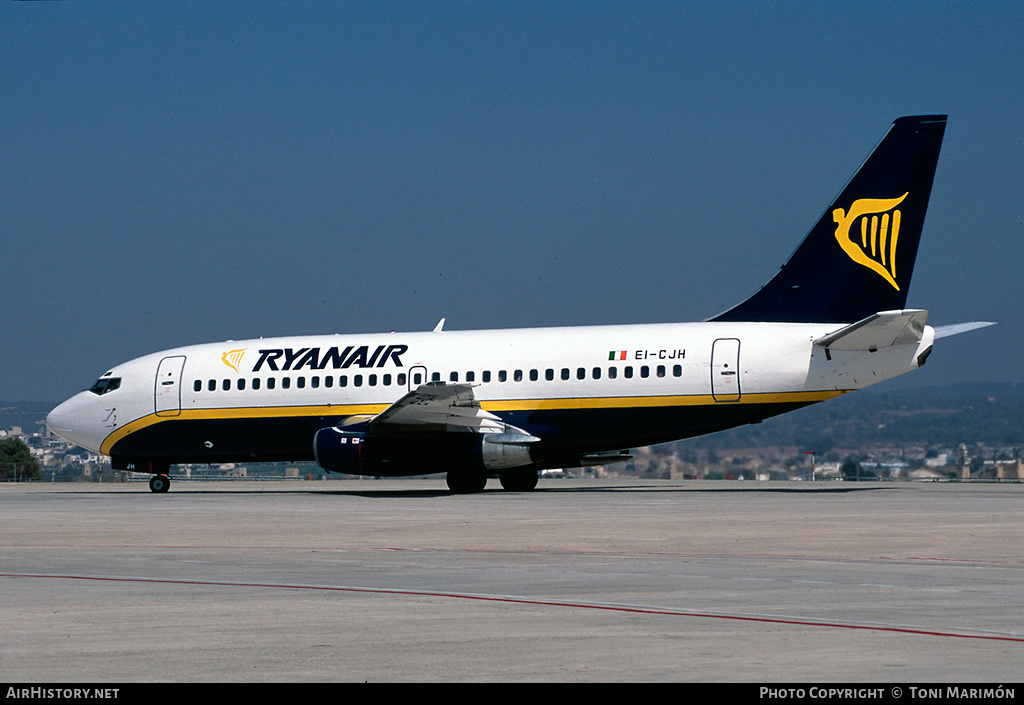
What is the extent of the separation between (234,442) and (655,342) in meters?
12.9

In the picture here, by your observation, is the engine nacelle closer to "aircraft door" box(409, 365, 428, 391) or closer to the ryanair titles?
"aircraft door" box(409, 365, 428, 391)

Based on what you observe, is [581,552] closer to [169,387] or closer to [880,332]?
[880,332]

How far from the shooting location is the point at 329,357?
124 ft

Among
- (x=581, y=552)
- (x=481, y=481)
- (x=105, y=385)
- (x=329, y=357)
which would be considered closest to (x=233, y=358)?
(x=329, y=357)

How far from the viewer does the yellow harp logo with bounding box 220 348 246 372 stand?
38.8 metres

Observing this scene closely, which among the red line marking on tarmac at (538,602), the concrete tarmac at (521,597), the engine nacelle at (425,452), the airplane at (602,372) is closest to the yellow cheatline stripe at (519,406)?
the airplane at (602,372)

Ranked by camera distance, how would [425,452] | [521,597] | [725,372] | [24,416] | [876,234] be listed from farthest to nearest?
1. [24,416]
2. [425,452]
3. [876,234]
4. [725,372]
5. [521,597]

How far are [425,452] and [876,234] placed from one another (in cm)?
1291

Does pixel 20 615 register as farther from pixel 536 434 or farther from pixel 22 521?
pixel 536 434

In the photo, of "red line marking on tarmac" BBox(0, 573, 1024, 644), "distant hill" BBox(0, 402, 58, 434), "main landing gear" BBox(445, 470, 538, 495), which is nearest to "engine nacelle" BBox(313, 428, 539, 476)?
"main landing gear" BBox(445, 470, 538, 495)

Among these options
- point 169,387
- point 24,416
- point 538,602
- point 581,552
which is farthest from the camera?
point 24,416

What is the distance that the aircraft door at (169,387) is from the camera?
39250 mm

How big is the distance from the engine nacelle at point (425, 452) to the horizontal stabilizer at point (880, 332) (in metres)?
8.24

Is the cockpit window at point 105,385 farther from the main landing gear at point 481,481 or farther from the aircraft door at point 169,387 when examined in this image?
the main landing gear at point 481,481
